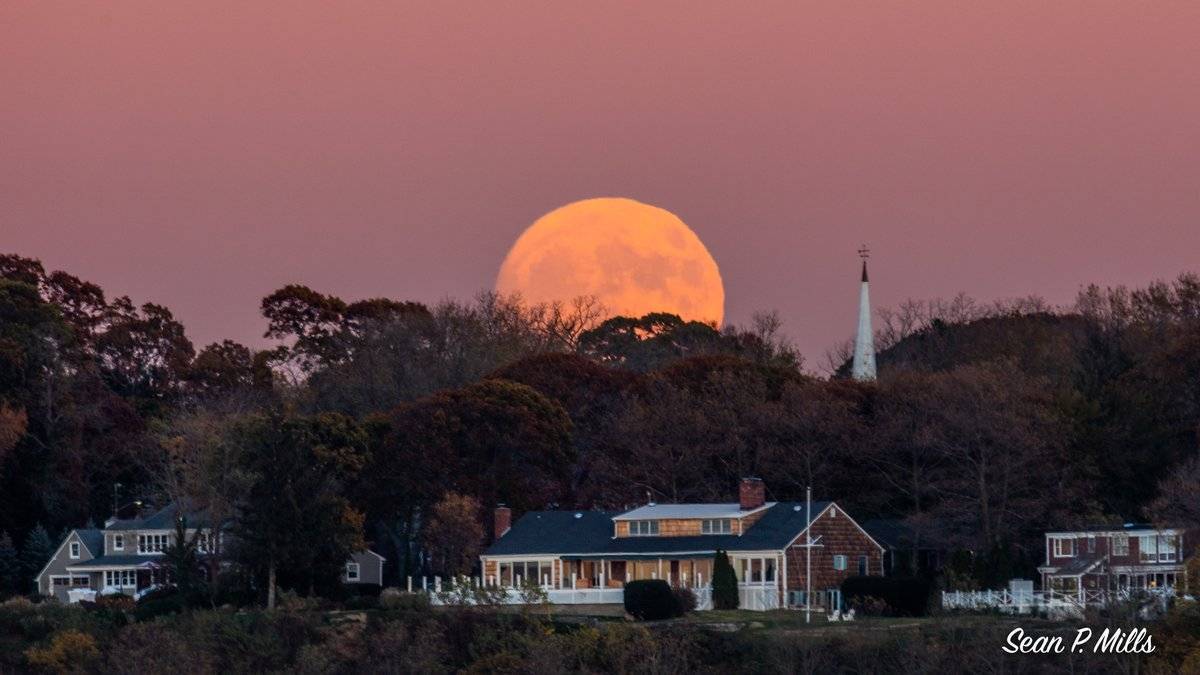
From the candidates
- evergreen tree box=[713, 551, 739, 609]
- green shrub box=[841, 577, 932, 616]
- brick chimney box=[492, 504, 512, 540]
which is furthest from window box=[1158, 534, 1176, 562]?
brick chimney box=[492, 504, 512, 540]

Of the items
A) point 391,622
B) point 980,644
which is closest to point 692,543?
point 391,622

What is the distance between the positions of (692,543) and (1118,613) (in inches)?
726

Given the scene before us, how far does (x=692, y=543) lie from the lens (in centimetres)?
7344

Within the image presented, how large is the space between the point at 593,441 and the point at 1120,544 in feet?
83.7

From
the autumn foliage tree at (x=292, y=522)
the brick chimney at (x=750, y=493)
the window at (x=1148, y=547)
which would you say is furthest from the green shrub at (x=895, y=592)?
the autumn foliage tree at (x=292, y=522)

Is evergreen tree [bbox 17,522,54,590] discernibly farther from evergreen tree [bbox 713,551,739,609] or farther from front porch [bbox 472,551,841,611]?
evergreen tree [bbox 713,551,739,609]

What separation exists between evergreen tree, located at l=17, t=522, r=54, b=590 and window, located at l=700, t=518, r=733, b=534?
31.5 meters

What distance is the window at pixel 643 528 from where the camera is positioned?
246 feet

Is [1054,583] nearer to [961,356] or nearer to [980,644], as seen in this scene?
[980,644]

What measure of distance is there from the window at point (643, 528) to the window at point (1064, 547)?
1297cm

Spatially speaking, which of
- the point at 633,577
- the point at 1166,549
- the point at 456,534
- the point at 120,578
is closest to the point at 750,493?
the point at 633,577

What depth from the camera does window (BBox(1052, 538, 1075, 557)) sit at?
232ft
